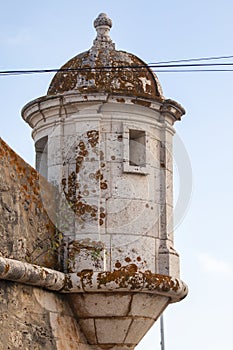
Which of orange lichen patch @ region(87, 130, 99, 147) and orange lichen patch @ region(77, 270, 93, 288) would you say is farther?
orange lichen patch @ region(87, 130, 99, 147)

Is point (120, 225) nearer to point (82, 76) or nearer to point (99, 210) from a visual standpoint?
point (99, 210)

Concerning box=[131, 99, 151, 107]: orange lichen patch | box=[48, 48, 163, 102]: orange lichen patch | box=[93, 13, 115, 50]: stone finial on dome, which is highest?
box=[93, 13, 115, 50]: stone finial on dome

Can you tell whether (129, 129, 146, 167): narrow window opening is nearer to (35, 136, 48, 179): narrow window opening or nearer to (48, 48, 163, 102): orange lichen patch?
(48, 48, 163, 102): orange lichen patch

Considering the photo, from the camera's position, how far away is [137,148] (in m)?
7.74

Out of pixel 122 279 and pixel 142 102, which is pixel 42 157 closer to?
pixel 142 102

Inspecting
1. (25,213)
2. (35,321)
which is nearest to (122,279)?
(35,321)

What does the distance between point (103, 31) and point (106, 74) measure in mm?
658

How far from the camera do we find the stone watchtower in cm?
722

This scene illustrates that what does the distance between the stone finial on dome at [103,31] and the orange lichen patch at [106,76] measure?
10cm

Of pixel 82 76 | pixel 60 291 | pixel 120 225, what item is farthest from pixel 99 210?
pixel 82 76

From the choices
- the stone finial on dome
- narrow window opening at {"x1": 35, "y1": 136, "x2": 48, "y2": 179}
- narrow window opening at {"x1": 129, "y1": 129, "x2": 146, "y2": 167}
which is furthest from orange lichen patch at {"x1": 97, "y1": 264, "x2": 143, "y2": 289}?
the stone finial on dome

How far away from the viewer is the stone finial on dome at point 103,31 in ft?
26.5

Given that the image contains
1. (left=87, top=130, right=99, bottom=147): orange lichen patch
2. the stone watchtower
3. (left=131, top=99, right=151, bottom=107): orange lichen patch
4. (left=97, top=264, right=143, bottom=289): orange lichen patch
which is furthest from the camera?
(left=131, top=99, right=151, bottom=107): orange lichen patch

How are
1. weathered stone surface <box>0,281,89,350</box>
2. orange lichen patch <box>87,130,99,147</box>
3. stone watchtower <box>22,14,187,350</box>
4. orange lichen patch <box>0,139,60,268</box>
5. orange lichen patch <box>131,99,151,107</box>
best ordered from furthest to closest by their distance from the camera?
orange lichen patch <box>131,99,151,107</box> → orange lichen patch <box>87,130,99,147</box> → stone watchtower <box>22,14,187,350</box> → orange lichen patch <box>0,139,60,268</box> → weathered stone surface <box>0,281,89,350</box>
